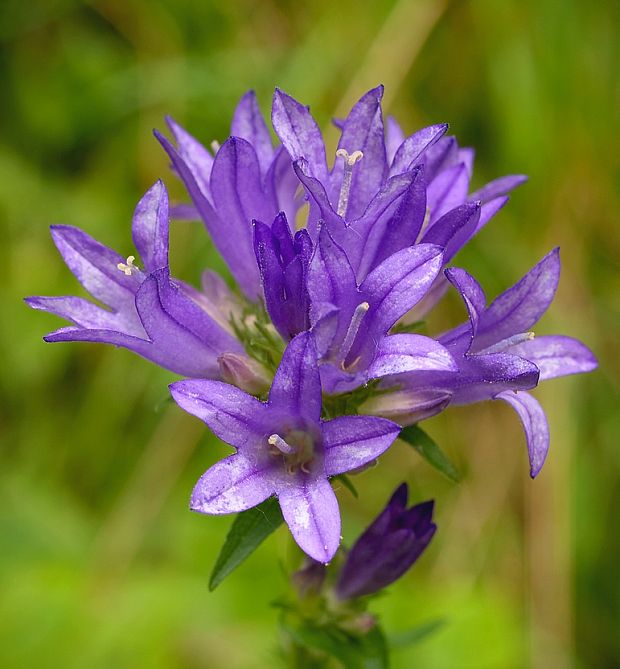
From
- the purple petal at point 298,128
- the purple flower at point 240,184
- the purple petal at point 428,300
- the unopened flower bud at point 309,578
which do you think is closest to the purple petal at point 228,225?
the purple flower at point 240,184

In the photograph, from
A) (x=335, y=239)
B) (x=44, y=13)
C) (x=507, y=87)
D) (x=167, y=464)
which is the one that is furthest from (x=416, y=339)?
(x=44, y=13)

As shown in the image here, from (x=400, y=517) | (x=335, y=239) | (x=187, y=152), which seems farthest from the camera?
(x=187, y=152)

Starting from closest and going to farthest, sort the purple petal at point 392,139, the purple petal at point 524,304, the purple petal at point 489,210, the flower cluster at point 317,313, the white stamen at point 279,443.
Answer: the flower cluster at point 317,313, the white stamen at point 279,443, the purple petal at point 524,304, the purple petal at point 489,210, the purple petal at point 392,139

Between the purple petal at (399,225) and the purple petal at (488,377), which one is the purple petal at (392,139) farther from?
the purple petal at (488,377)

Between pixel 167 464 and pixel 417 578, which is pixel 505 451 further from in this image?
pixel 167 464

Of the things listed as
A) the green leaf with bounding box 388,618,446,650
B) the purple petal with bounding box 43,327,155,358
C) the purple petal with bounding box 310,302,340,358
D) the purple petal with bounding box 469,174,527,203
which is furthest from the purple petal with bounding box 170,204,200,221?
the green leaf with bounding box 388,618,446,650

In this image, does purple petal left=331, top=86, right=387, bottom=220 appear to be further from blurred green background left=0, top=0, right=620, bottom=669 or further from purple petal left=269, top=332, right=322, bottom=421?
blurred green background left=0, top=0, right=620, bottom=669
